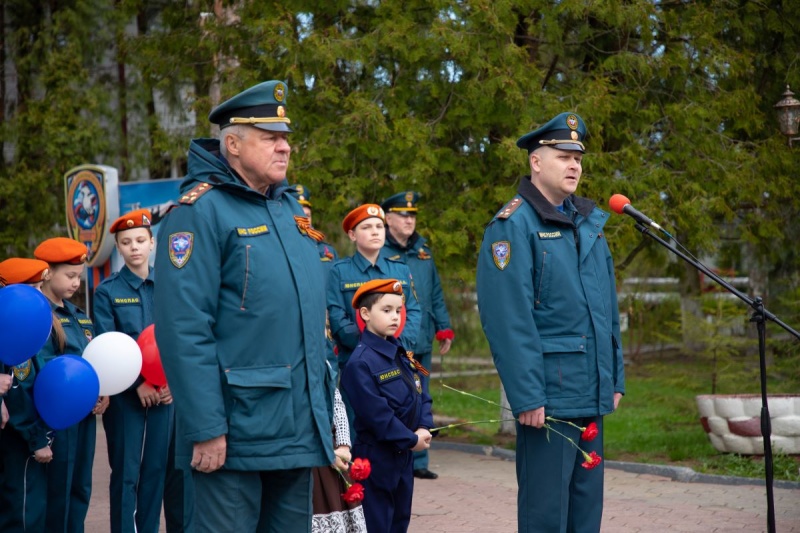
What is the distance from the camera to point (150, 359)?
20.4 feet

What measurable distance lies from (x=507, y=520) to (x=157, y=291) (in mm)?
4278

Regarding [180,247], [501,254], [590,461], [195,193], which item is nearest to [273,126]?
[195,193]

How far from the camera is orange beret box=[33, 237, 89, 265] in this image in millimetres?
6262

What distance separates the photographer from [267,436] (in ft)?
12.8

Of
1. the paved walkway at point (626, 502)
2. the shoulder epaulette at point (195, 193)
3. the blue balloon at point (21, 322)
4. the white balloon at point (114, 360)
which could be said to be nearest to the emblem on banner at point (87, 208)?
the paved walkway at point (626, 502)

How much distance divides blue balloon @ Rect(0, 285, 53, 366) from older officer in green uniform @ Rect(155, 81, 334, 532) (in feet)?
5.30

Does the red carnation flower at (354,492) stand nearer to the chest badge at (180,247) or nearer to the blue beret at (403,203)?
the chest badge at (180,247)

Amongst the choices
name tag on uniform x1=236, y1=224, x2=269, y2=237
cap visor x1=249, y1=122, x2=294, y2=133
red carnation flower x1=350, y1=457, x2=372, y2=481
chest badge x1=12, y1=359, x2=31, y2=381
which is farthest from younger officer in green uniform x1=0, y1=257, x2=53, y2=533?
cap visor x1=249, y1=122, x2=294, y2=133

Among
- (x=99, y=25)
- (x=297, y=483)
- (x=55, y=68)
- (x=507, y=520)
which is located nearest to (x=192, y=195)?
(x=297, y=483)

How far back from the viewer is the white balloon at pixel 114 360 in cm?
596

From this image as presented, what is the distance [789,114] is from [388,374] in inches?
245

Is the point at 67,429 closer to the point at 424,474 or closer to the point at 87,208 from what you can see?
the point at 424,474

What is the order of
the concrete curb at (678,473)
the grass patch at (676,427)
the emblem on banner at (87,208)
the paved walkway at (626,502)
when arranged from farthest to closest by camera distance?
the emblem on banner at (87,208), the grass patch at (676,427), the concrete curb at (678,473), the paved walkway at (626,502)

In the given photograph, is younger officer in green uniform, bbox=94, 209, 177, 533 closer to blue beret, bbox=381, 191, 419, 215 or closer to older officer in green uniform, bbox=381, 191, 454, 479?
older officer in green uniform, bbox=381, 191, 454, 479
